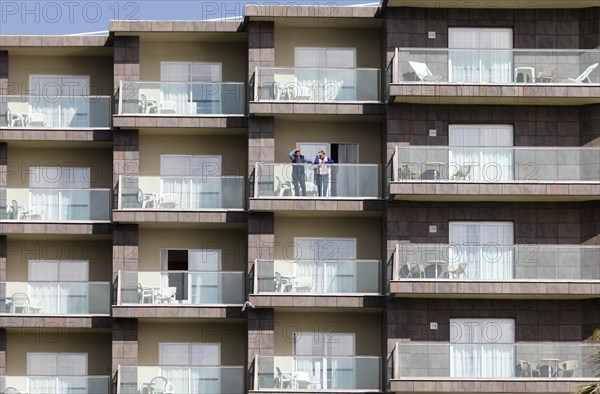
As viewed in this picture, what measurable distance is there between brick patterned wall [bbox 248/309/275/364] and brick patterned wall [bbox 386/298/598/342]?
11.9 feet

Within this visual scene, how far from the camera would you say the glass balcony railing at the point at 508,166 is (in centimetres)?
5669

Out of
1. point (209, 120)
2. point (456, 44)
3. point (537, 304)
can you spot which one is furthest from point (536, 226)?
point (209, 120)

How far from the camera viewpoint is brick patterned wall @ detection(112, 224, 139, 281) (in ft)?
Result: 193

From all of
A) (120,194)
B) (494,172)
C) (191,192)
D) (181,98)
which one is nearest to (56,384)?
(120,194)

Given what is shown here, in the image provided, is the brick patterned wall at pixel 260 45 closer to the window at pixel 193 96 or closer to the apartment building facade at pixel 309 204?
the apartment building facade at pixel 309 204

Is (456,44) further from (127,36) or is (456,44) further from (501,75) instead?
(127,36)

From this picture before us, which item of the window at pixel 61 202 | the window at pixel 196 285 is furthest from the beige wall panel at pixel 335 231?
Result: the window at pixel 61 202

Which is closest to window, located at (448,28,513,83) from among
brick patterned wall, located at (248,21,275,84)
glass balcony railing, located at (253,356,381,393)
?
brick patterned wall, located at (248,21,275,84)

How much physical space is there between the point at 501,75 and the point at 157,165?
11093 mm

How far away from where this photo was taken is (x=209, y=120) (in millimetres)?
59188

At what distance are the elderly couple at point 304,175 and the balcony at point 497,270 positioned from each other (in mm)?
3233

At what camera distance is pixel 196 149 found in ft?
198

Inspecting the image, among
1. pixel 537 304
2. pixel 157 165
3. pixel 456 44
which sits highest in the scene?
pixel 456 44

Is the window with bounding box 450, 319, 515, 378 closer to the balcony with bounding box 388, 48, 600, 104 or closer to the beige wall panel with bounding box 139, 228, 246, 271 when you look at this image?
the balcony with bounding box 388, 48, 600, 104
